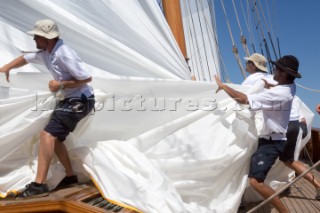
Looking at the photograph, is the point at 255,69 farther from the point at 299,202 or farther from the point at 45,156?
the point at 45,156

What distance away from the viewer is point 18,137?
7.44 ft

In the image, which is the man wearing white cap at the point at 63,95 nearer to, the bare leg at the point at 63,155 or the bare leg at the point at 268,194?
the bare leg at the point at 63,155

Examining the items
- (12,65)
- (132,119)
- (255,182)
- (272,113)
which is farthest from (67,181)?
(272,113)

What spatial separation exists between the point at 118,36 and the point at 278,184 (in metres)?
1.57

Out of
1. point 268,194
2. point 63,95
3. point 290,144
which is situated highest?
point 63,95

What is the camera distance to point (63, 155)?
91.3 inches

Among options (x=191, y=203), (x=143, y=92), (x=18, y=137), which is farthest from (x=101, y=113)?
(x=191, y=203)

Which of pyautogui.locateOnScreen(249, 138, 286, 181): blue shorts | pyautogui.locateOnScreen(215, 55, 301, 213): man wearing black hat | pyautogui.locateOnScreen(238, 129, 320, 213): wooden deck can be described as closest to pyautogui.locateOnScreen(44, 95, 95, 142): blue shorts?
pyautogui.locateOnScreen(215, 55, 301, 213): man wearing black hat

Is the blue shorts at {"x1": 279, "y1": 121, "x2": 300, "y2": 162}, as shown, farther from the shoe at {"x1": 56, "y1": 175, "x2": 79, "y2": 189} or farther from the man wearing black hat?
the shoe at {"x1": 56, "y1": 175, "x2": 79, "y2": 189}

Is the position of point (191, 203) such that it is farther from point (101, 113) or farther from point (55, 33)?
point (55, 33)

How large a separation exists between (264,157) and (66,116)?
121cm

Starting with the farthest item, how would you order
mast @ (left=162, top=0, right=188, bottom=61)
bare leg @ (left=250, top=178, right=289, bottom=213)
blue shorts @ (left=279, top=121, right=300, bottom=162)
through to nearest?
mast @ (left=162, top=0, right=188, bottom=61), blue shorts @ (left=279, top=121, right=300, bottom=162), bare leg @ (left=250, top=178, right=289, bottom=213)

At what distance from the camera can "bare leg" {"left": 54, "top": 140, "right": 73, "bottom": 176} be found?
2.30 meters

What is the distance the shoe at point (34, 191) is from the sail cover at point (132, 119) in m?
0.10
